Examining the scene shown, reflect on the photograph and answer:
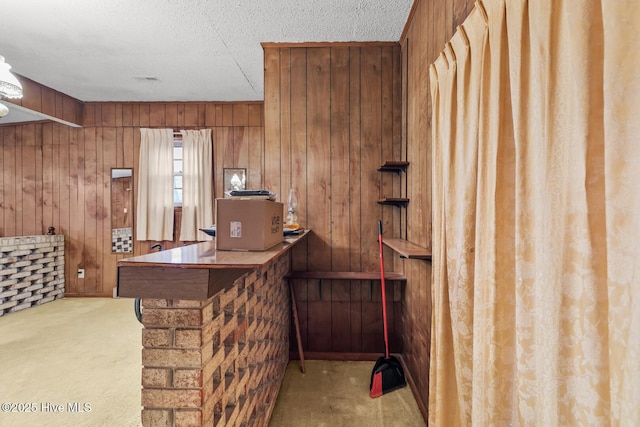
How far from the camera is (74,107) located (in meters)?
4.33

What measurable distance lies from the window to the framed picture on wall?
682mm

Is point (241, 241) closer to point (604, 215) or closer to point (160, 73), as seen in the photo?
point (604, 215)

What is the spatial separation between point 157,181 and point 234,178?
1101mm

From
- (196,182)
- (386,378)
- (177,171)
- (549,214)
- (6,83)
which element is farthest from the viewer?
(177,171)

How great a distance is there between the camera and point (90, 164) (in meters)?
4.51

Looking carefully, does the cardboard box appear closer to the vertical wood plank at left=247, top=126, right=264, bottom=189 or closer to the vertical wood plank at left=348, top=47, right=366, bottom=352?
the vertical wood plank at left=348, top=47, right=366, bottom=352

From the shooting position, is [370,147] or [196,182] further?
[196,182]

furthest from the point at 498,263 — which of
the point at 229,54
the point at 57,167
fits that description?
the point at 57,167

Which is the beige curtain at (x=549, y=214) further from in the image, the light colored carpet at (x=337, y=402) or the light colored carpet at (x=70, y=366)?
the light colored carpet at (x=70, y=366)

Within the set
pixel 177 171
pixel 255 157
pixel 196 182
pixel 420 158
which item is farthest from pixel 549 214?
pixel 177 171

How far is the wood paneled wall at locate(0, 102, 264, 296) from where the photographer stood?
14.6 ft

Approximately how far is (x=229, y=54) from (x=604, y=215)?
3.22 meters

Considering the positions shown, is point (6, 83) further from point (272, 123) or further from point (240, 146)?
point (240, 146)

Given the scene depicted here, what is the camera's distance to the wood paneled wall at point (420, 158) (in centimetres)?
185
